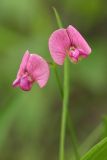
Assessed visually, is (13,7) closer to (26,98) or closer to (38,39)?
(38,39)

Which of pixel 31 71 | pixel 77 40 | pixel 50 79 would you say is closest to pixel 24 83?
pixel 31 71

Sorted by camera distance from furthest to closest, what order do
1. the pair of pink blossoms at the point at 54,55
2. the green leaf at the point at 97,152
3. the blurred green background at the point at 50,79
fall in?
the blurred green background at the point at 50,79, the pair of pink blossoms at the point at 54,55, the green leaf at the point at 97,152

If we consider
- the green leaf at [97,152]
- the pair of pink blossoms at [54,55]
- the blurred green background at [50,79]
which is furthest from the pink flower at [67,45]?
the blurred green background at [50,79]

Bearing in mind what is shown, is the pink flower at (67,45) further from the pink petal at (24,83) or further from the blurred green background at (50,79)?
the blurred green background at (50,79)

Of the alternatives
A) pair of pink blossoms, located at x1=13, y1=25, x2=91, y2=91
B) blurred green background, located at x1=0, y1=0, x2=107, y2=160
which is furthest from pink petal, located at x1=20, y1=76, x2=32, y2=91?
blurred green background, located at x1=0, y1=0, x2=107, y2=160

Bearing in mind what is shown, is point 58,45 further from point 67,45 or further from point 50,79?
point 50,79

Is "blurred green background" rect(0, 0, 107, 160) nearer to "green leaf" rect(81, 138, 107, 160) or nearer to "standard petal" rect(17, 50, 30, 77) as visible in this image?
"standard petal" rect(17, 50, 30, 77)

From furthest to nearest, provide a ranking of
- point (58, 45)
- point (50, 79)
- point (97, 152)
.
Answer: point (50, 79)
point (58, 45)
point (97, 152)
